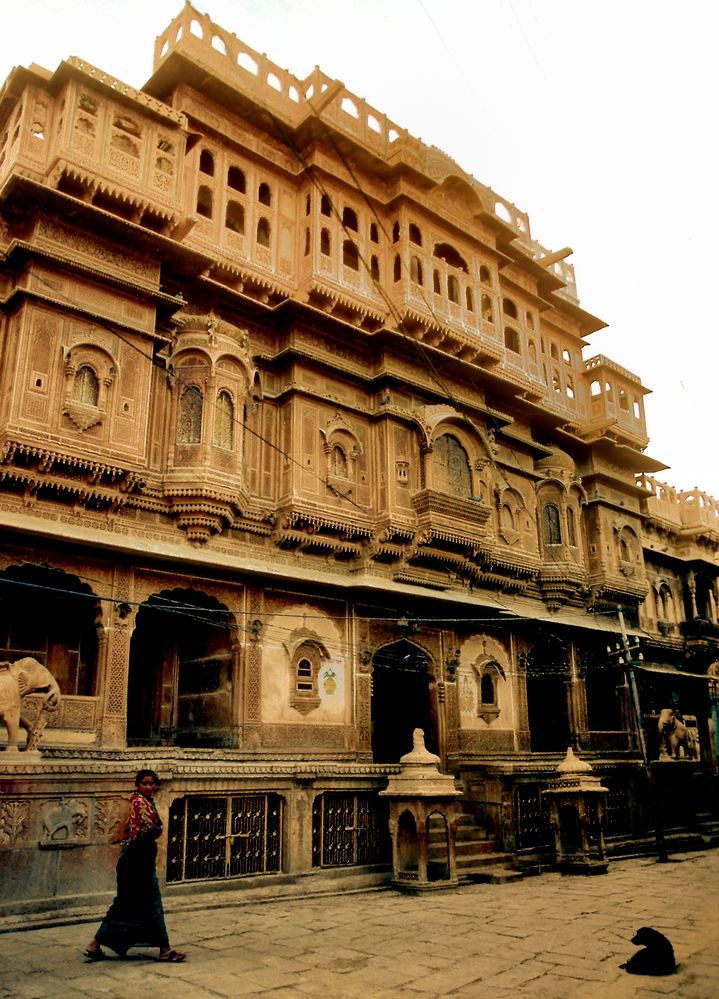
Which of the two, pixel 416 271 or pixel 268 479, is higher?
pixel 416 271

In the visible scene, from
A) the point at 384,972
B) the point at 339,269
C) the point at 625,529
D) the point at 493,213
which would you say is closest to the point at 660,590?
the point at 625,529

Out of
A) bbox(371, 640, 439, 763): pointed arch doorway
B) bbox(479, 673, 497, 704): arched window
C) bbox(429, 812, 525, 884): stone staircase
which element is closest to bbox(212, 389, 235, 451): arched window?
bbox(371, 640, 439, 763): pointed arch doorway

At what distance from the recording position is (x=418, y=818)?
11969 mm

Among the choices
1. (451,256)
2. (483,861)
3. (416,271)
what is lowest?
(483,861)

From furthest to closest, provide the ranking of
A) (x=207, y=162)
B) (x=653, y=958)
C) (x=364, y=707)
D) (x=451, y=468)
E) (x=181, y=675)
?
1. (x=451, y=468)
2. (x=207, y=162)
3. (x=364, y=707)
4. (x=181, y=675)
5. (x=653, y=958)

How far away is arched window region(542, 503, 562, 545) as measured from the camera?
2258 cm

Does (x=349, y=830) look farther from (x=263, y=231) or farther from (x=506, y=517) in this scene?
(x=263, y=231)

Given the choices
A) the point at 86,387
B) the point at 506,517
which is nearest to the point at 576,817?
the point at 506,517

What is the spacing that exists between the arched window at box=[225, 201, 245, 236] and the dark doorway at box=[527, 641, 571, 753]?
12686mm

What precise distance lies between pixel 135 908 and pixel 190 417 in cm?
969

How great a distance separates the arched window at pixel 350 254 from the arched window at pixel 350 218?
1.44 feet

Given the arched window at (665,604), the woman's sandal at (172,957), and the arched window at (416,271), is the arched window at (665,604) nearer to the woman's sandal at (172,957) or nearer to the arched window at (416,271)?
the arched window at (416,271)

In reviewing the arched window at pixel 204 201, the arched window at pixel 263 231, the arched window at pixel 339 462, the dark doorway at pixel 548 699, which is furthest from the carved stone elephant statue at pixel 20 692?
the dark doorway at pixel 548 699

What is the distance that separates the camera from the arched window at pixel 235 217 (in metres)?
18.1
